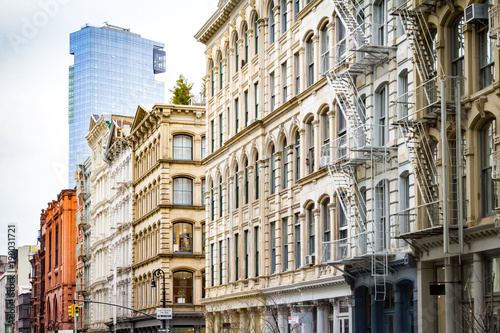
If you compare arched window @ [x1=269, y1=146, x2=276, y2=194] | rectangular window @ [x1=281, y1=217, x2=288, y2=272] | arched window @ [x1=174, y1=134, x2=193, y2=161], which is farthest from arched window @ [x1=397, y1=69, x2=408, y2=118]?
arched window @ [x1=174, y1=134, x2=193, y2=161]

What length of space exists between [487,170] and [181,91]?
69.4m

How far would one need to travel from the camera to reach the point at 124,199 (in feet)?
300

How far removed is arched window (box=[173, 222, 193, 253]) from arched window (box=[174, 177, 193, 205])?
70.0 inches

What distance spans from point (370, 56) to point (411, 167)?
202 inches

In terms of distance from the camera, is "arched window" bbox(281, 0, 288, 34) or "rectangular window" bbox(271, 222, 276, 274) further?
"rectangular window" bbox(271, 222, 276, 274)

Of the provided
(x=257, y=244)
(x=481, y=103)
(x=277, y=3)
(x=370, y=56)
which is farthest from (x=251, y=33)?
(x=481, y=103)

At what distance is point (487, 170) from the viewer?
29859 mm

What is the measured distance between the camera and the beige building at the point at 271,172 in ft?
144

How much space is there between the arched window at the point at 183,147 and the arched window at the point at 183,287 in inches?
357

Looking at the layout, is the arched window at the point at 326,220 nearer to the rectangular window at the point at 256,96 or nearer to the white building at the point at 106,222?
the rectangular window at the point at 256,96

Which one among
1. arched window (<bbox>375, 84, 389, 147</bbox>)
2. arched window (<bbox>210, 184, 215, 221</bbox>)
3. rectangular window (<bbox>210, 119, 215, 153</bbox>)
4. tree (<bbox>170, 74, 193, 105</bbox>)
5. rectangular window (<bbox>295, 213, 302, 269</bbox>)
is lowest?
rectangular window (<bbox>295, 213, 302, 269</bbox>)

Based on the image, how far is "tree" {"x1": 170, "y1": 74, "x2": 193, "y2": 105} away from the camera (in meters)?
94.9

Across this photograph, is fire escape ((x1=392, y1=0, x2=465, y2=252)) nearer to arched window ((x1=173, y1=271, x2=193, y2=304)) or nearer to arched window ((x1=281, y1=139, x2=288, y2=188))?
arched window ((x1=281, y1=139, x2=288, y2=188))

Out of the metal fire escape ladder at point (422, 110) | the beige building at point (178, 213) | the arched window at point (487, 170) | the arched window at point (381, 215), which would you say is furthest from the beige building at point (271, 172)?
the beige building at point (178, 213)
